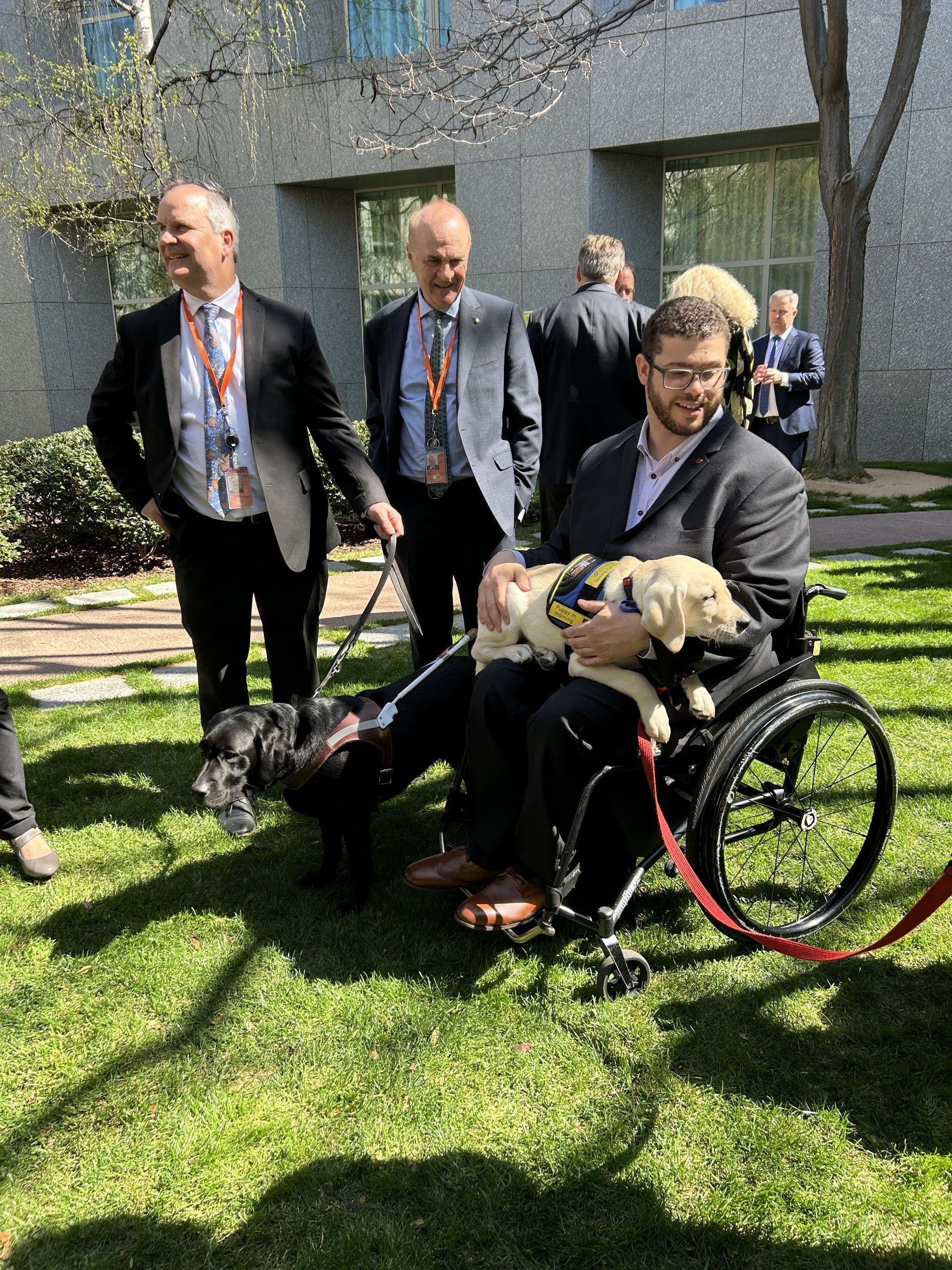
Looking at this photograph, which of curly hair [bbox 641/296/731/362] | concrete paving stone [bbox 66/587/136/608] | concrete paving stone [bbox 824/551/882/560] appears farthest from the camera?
concrete paving stone [bbox 824/551/882/560]

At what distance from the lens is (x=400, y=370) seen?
3.86 m

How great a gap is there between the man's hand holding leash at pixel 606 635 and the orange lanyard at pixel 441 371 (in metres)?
1.57

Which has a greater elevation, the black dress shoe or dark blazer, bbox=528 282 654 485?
dark blazer, bbox=528 282 654 485

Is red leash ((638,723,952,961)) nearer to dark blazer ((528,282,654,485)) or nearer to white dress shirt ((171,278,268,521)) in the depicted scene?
white dress shirt ((171,278,268,521))

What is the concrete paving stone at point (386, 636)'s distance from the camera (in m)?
5.75

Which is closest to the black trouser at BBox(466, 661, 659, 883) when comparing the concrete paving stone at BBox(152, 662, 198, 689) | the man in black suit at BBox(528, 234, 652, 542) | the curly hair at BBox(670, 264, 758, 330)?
the curly hair at BBox(670, 264, 758, 330)

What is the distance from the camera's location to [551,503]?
5.64 metres

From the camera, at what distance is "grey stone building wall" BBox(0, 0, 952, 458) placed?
1191 centimetres

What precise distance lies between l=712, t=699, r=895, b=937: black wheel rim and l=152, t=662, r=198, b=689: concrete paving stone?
3092mm

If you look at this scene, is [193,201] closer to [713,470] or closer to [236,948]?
[713,470]

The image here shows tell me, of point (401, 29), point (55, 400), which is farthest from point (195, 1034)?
point (55, 400)

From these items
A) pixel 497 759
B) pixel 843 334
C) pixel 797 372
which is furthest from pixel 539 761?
pixel 843 334

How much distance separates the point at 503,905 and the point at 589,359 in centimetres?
344

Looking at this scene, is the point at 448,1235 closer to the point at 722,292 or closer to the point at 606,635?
the point at 606,635
